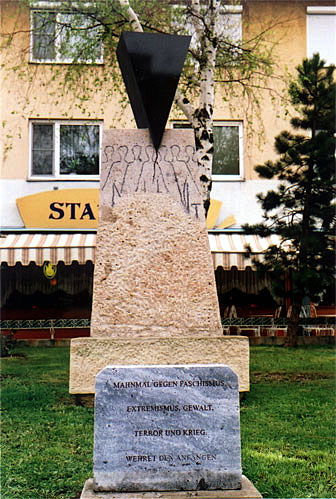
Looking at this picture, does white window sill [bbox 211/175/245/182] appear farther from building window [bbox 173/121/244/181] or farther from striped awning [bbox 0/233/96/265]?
striped awning [bbox 0/233/96/265]

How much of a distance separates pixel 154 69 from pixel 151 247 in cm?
135

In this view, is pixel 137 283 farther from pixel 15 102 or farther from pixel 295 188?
pixel 15 102

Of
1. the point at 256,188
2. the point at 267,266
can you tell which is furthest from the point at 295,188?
the point at 256,188

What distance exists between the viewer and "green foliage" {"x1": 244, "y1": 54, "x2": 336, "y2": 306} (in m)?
12.1

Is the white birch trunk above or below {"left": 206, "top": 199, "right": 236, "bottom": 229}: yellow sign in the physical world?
above

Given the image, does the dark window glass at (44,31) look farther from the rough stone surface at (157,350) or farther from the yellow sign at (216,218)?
the rough stone surface at (157,350)

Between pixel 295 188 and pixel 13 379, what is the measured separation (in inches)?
276

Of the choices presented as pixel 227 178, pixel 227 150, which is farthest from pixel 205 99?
pixel 227 150

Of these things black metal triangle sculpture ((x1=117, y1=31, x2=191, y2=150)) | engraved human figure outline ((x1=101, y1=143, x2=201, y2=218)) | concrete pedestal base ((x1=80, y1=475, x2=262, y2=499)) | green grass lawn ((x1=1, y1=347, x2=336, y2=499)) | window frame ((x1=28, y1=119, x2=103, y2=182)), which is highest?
window frame ((x1=28, y1=119, x2=103, y2=182))

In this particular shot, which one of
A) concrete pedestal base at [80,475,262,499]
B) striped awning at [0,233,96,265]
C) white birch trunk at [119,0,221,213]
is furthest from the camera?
striped awning at [0,233,96,265]

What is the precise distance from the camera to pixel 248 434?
6.00 metres

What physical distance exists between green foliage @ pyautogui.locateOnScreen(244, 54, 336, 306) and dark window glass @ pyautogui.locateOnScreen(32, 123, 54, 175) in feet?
20.7

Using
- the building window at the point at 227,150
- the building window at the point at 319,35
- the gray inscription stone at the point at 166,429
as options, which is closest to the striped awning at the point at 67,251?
the building window at the point at 227,150

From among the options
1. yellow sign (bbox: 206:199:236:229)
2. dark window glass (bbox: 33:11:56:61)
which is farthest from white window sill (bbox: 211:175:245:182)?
dark window glass (bbox: 33:11:56:61)
